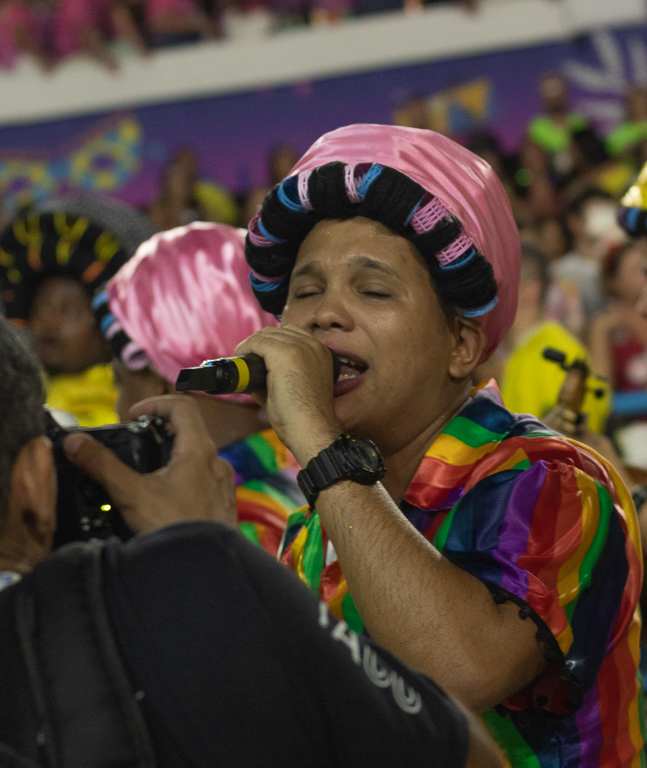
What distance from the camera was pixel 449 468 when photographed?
1.48 metres

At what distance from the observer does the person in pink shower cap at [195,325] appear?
214cm

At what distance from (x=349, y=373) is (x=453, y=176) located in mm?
377

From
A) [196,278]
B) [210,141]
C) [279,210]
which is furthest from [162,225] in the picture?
[279,210]

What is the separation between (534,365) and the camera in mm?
3807

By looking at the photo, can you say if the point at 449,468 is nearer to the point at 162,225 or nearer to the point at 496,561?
the point at 496,561

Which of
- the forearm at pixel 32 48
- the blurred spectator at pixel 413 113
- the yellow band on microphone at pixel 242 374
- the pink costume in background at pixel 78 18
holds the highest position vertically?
the pink costume in background at pixel 78 18

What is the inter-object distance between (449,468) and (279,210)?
556 mm

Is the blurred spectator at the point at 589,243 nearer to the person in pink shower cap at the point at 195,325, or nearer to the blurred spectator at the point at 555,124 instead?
the blurred spectator at the point at 555,124

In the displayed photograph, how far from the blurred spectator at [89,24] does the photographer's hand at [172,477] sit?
835 cm

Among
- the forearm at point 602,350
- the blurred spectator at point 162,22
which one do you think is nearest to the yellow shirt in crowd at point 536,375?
the forearm at point 602,350

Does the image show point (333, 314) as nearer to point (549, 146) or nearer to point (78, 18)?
point (549, 146)

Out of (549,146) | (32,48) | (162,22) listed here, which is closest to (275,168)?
(162,22)

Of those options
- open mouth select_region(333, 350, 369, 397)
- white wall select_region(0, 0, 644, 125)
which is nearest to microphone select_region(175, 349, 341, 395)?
open mouth select_region(333, 350, 369, 397)

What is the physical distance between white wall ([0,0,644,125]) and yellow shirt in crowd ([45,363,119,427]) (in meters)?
5.86
